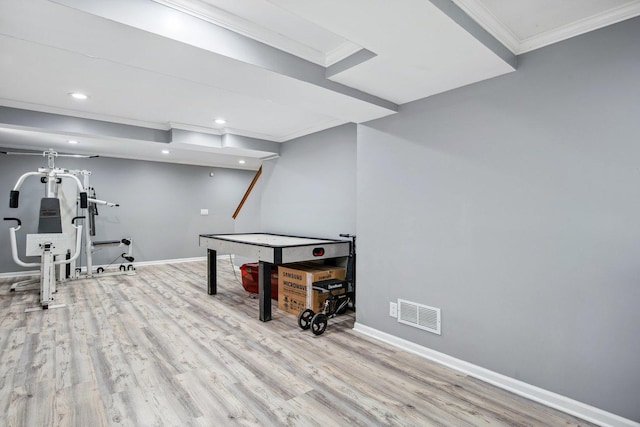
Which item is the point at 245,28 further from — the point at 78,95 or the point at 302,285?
the point at 302,285

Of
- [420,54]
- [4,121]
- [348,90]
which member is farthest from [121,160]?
[420,54]

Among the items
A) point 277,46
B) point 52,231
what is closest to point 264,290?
point 277,46

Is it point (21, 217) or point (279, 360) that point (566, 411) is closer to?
point (279, 360)

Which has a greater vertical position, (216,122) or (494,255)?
(216,122)

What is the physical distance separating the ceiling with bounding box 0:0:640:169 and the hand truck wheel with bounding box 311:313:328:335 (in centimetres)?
198

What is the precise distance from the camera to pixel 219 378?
7.70ft

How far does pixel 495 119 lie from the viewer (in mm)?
2295

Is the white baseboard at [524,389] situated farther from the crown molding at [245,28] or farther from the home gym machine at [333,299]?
the crown molding at [245,28]

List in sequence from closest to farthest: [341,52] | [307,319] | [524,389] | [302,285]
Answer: [524,389]
[341,52]
[307,319]
[302,285]

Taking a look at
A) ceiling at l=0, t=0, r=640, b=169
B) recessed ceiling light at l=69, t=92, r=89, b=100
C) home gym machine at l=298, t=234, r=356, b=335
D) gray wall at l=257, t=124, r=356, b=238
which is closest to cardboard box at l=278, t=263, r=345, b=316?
home gym machine at l=298, t=234, r=356, b=335

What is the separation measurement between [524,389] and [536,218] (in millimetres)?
1125

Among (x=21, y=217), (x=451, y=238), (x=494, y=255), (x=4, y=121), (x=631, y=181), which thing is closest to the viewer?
(x=631, y=181)

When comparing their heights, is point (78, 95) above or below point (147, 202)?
above

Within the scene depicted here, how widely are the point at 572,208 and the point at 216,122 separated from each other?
3988 millimetres
